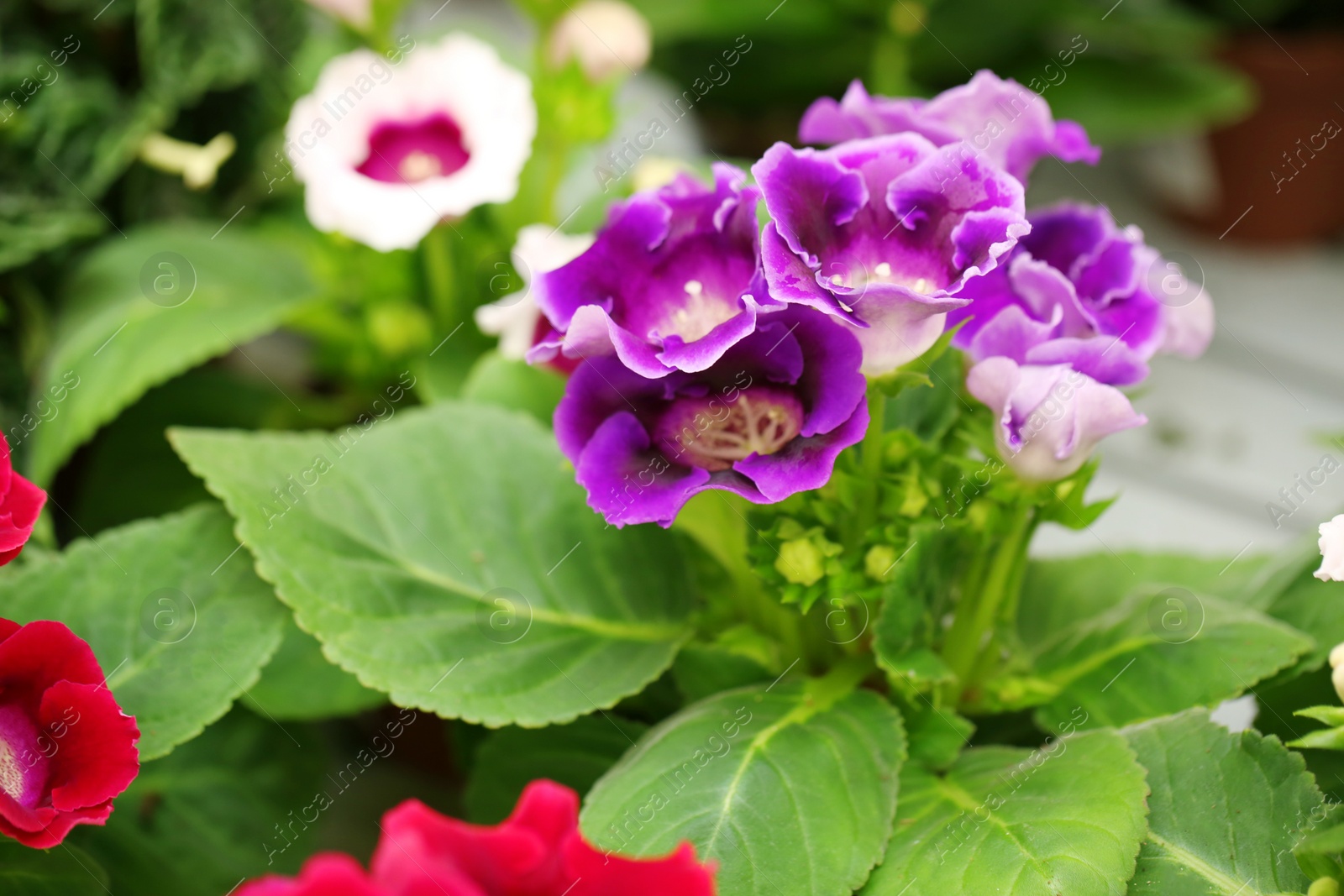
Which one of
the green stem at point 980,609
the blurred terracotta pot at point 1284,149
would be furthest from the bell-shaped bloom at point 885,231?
the blurred terracotta pot at point 1284,149

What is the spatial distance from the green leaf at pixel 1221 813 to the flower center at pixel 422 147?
0.54 metres

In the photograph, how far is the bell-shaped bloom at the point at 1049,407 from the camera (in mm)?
443

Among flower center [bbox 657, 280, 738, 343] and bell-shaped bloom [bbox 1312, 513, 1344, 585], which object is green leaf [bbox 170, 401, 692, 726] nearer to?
flower center [bbox 657, 280, 738, 343]

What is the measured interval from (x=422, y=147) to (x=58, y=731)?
446 mm

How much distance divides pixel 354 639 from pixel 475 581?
0.07 meters

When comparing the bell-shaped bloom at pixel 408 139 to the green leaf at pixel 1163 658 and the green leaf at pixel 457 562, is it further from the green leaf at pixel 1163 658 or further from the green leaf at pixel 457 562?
the green leaf at pixel 1163 658

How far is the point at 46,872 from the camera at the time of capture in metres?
0.51

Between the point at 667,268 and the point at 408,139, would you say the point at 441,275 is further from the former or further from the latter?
the point at 667,268

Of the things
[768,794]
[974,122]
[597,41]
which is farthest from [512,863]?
[597,41]

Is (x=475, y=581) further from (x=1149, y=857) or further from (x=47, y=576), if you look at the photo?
(x=1149, y=857)

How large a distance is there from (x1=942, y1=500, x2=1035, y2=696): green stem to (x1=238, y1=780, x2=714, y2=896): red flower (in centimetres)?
26

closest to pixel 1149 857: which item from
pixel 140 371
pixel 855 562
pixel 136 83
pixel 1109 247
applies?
pixel 855 562

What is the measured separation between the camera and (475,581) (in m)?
0.57

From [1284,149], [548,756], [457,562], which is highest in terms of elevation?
[457,562]
